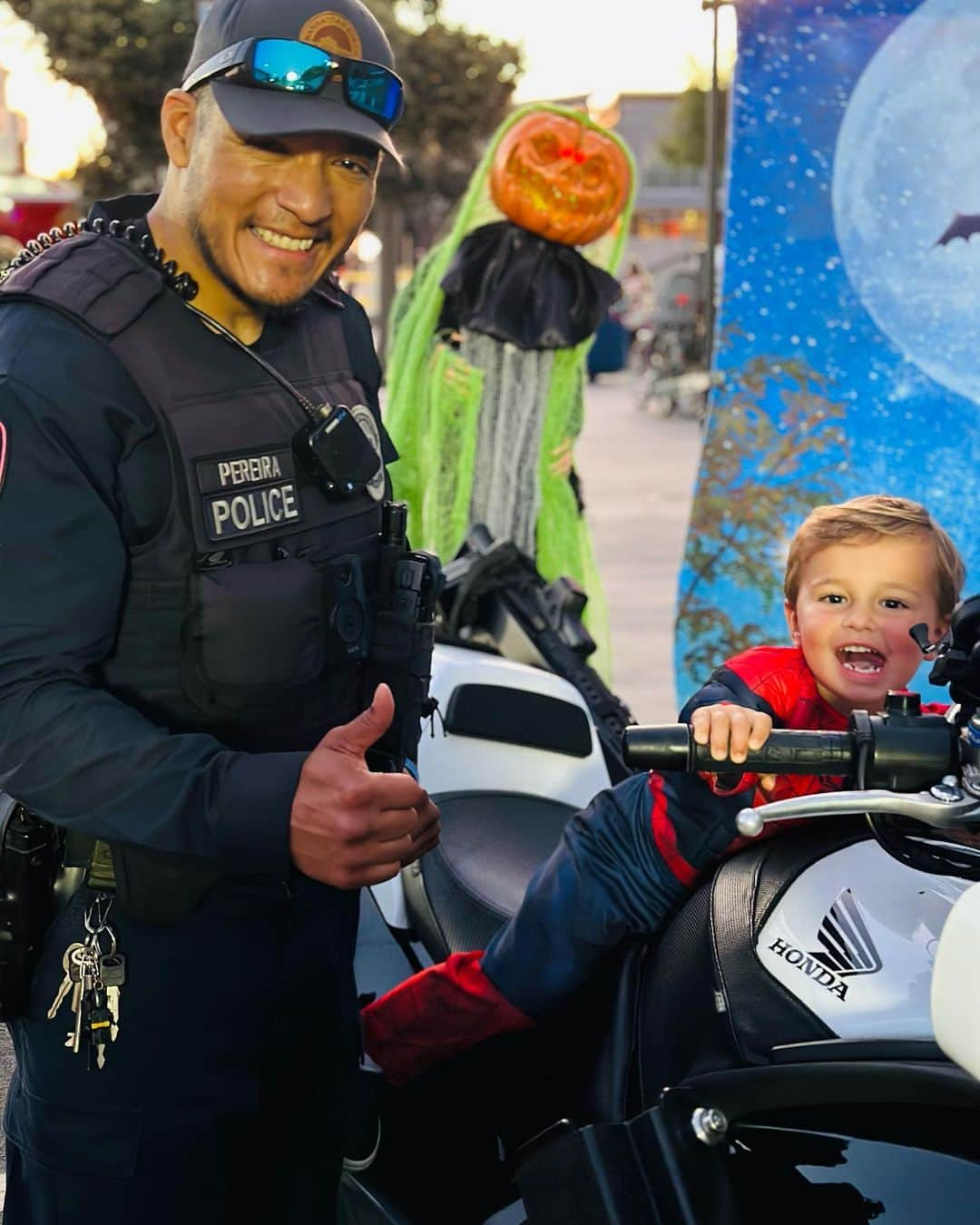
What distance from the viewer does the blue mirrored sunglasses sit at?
152 centimetres

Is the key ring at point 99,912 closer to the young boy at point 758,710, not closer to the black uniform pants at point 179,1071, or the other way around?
the black uniform pants at point 179,1071

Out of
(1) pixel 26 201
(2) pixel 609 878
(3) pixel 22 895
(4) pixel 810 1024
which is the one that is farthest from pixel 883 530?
(1) pixel 26 201

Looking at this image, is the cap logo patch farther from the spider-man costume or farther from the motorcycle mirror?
the motorcycle mirror

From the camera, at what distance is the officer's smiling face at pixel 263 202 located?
1561mm

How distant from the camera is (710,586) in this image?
3.94 metres

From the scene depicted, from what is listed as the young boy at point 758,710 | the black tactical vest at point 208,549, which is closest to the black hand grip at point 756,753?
the young boy at point 758,710

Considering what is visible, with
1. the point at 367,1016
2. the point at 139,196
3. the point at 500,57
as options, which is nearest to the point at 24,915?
the point at 367,1016

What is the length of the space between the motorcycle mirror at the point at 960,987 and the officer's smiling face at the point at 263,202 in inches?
39.9

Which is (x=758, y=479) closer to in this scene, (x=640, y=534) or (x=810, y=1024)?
(x=810, y=1024)

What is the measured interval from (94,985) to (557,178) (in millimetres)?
3149

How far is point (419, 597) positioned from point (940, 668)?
80 centimetres

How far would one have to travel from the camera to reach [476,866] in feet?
6.98

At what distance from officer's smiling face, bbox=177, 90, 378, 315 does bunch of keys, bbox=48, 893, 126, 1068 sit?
677 millimetres

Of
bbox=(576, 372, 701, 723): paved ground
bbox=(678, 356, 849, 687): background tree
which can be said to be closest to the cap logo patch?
bbox=(678, 356, 849, 687): background tree
